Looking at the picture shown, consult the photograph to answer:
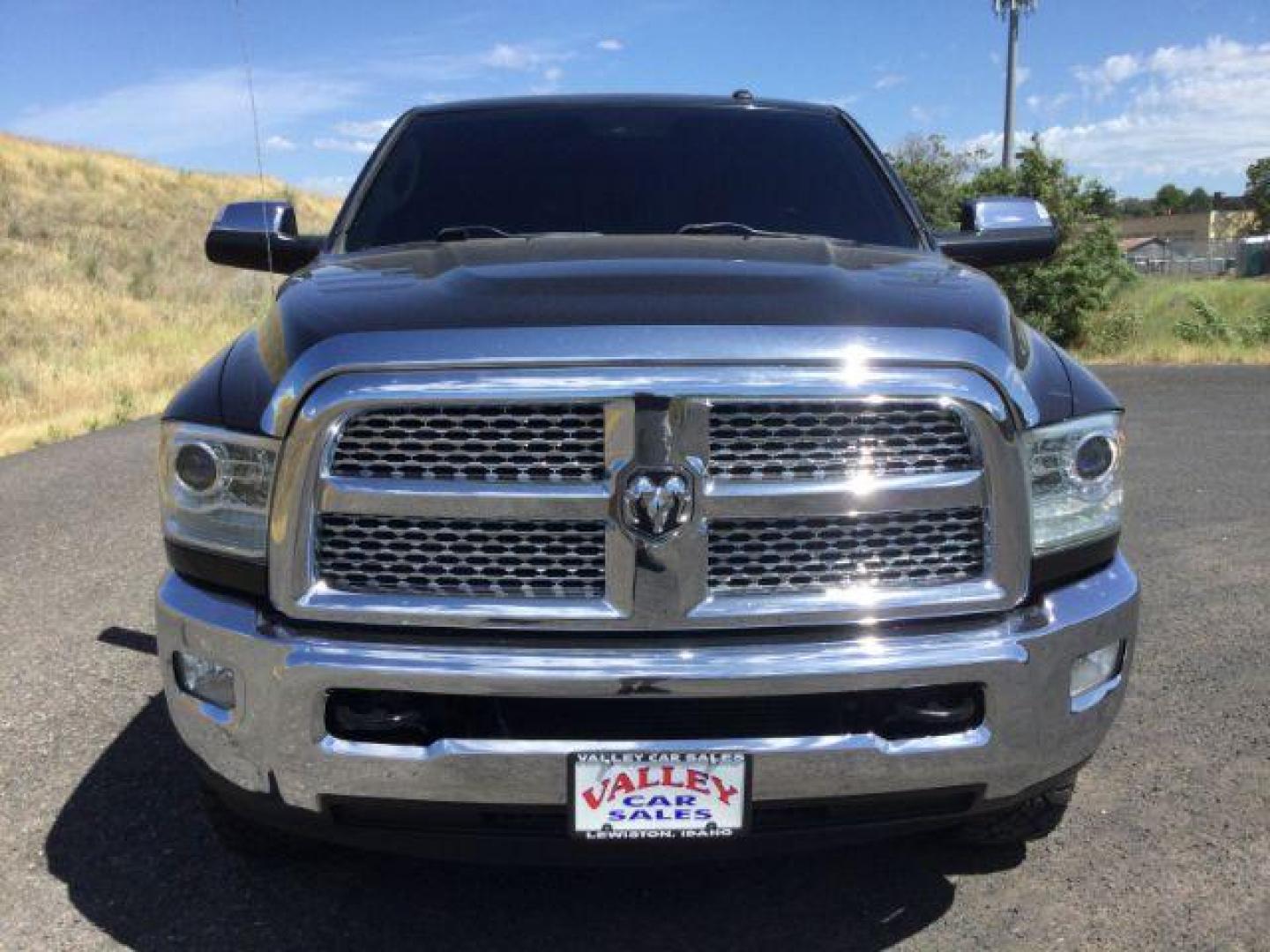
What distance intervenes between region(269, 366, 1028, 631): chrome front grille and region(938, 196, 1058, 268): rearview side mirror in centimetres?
177

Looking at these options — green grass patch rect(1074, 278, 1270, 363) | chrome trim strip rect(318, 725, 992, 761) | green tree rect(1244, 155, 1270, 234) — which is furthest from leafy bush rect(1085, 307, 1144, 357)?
green tree rect(1244, 155, 1270, 234)

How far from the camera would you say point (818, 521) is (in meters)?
2.24

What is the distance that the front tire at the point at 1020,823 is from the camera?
8.84 ft

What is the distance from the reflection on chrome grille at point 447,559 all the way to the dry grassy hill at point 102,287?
31.5 ft

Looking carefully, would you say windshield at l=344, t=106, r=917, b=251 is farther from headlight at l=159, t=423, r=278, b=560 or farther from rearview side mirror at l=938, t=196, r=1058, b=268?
headlight at l=159, t=423, r=278, b=560

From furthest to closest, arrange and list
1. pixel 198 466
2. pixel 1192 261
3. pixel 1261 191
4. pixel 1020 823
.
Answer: pixel 1261 191 < pixel 1192 261 < pixel 1020 823 < pixel 198 466

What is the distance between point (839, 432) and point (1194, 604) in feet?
11.4

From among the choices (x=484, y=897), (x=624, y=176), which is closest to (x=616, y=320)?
(x=484, y=897)

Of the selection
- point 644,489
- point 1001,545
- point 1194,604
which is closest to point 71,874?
point 644,489

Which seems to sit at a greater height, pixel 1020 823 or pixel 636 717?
pixel 636 717

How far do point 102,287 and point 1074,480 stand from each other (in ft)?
101

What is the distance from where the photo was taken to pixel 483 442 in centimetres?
217

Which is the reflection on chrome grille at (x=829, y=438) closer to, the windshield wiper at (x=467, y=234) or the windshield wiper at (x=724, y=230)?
Result: the windshield wiper at (x=724, y=230)

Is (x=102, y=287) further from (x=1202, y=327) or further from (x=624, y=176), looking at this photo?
(x=624, y=176)
